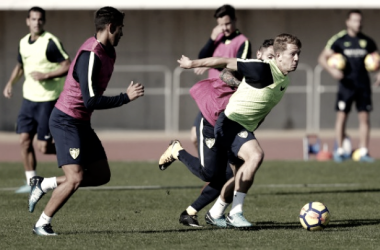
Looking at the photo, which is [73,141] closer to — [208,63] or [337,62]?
[208,63]

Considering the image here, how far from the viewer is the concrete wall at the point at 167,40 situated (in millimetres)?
25078

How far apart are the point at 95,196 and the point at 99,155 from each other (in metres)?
3.61

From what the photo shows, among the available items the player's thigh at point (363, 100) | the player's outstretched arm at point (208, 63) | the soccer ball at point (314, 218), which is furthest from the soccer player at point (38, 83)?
the player's thigh at point (363, 100)

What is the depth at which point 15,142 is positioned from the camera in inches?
890

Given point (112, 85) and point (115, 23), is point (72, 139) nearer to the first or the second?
point (115, 23)

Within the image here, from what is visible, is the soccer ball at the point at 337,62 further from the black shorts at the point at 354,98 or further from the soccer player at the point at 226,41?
the soccer player at the point at 226,41

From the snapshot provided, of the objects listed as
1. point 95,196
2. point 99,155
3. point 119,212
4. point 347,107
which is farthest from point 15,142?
point 99,155

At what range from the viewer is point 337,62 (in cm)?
1759

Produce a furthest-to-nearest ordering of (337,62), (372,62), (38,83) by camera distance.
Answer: (337,62)
(372,62)
(38,83)

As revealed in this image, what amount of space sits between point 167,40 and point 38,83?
12399 millimetres

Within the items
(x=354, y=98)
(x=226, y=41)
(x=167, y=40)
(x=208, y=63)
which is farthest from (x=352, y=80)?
(x=208, y=63)

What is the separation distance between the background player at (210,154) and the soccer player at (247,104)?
152mm

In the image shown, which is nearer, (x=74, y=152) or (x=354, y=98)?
(x=74, y=152)

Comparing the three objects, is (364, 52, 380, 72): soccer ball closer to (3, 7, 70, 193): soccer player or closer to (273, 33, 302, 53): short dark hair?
(3, 7, 70, 193): soccer player
